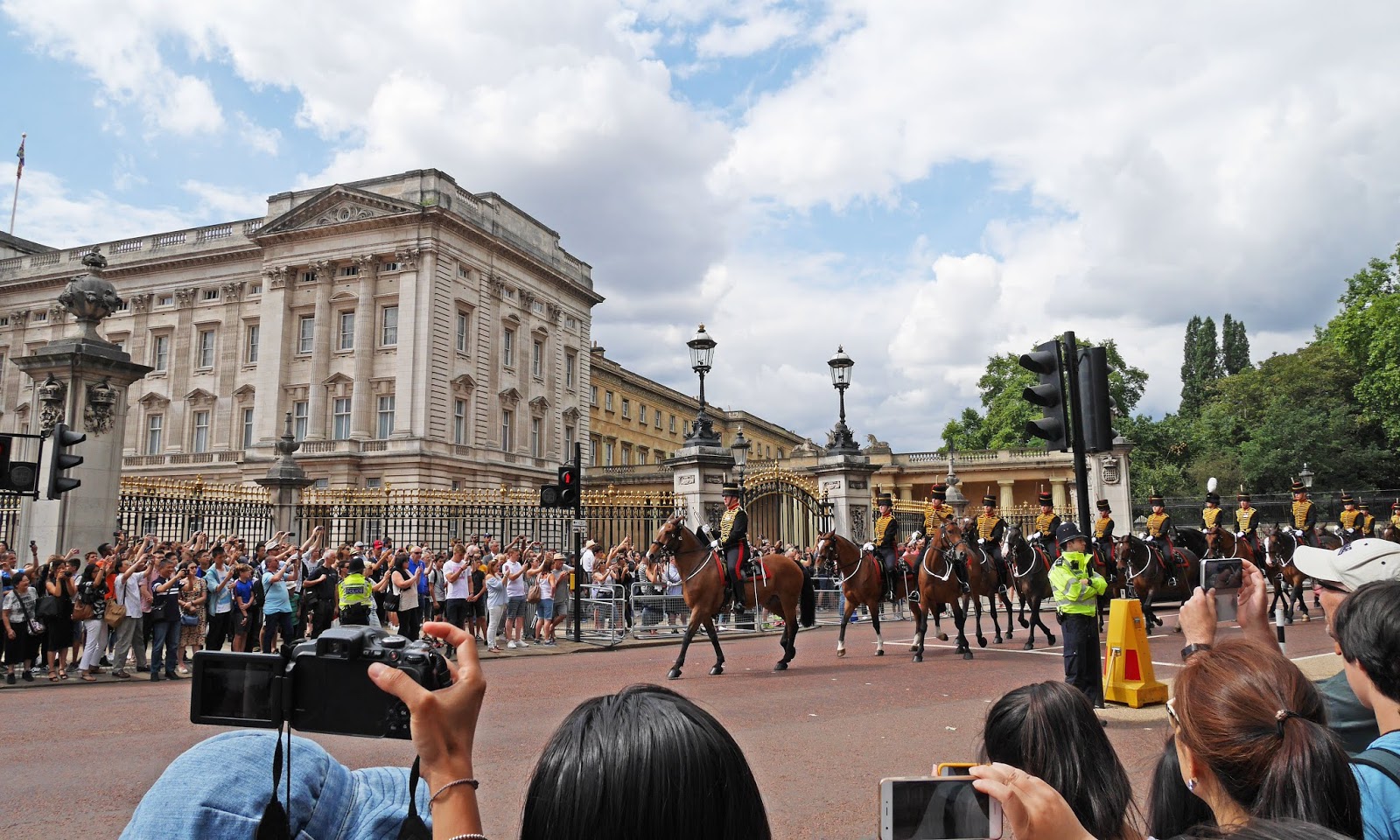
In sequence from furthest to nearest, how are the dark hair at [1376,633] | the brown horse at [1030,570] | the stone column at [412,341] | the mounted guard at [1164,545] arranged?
the stone column at [412,341]
the mounted guard at [1164,545]
the brown horse at [1030,570]
the dark hair at [1376,633]

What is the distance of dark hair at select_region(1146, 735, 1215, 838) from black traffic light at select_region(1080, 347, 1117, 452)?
233 inches

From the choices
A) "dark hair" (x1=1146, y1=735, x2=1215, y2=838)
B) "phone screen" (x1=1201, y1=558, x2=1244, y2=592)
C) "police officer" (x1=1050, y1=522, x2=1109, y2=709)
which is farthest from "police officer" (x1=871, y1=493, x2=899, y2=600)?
"dark hair" (x1=1146, y1=735, x2=1215, y2=838)

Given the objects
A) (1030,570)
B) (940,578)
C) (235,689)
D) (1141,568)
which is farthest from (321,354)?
(235,689)

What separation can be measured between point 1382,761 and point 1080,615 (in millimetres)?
6928

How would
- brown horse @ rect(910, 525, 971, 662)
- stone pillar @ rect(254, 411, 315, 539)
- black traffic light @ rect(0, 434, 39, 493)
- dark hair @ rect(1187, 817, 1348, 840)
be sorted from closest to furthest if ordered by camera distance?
dark hair @ rect(1187, 817, 1348, 840) < black traffic light @ rect(0, 434, 39, 493) < brown horse @ rect(910, 525, 971, 662) < stone pillar @ rect(254, 411, 315, 539)

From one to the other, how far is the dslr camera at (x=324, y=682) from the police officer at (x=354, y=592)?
12380 mm

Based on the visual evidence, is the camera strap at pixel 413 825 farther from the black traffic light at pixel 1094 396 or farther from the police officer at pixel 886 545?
the police officer at pixel 886 545

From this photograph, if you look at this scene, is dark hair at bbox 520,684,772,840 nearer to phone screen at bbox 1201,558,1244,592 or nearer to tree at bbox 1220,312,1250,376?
phone screen at bbox 1201,558,1244,592

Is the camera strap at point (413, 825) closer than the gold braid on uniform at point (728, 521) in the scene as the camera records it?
Yes

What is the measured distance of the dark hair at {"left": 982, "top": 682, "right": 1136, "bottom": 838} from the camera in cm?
250

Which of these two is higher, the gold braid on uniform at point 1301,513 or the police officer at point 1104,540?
the gold braid on uniform at point 1301,513

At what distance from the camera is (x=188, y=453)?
47.9 metres

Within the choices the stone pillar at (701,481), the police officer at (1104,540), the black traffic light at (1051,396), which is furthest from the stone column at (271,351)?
the black traffic light at (1051,396)

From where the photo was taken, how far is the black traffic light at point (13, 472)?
1130 centimetres
